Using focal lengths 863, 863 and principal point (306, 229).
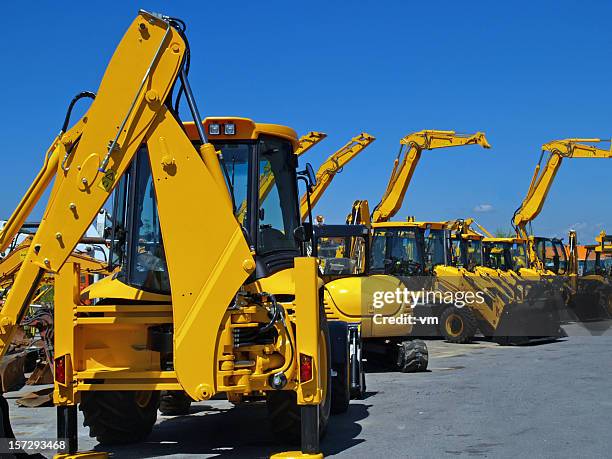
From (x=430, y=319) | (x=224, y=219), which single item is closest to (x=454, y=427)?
(x=224, y=219)

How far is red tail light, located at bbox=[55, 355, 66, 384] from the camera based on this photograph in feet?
24.3

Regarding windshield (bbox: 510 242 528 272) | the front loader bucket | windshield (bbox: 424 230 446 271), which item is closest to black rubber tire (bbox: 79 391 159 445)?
windshield (bbox: 424 230 446 271)

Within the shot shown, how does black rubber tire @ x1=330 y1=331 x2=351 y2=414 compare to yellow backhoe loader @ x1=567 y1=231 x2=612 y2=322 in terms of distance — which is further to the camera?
yellow backhoe loader @ x1=567 y1=231 x2=612 y2=322

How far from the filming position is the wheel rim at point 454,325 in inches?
797

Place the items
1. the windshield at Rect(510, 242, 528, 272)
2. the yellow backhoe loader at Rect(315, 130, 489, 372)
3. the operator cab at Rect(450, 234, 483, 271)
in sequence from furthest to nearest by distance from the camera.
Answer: the windshield at Rect(510, 242, 528, 272), the operator cab at Rect(450, 234, 483, 271), the yellow backhoe loader at Rect(315, 130, 489, 372)

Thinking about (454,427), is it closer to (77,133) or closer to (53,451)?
(53,451)

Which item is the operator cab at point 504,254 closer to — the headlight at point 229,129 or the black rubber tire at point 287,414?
the black rubber tire at point 287,414

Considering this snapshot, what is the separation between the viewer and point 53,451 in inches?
324

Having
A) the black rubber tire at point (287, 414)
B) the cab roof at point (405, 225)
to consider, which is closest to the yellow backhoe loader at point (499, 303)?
the cab roof at point (405, 225)

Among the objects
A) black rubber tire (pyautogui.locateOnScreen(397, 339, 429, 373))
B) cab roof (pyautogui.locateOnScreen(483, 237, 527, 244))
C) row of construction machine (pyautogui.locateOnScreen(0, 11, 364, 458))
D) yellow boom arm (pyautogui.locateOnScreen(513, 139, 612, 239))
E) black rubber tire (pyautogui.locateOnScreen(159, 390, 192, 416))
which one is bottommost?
black rubber tire (pyautogui.locateOnScreen(159, 390, 192, 416))

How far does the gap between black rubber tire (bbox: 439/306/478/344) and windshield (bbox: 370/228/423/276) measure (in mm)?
1913

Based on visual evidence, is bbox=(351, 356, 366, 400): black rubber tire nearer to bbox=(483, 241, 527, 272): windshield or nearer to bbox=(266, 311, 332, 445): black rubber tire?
bbox=(266, 311, 332, 445): black rubber tire

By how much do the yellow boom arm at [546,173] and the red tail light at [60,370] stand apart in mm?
23595

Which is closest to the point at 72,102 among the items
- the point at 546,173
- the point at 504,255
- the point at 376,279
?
the point at 376,279
